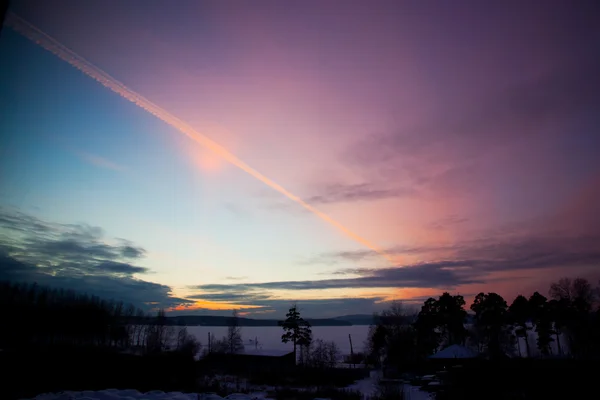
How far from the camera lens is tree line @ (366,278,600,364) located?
44562 mm

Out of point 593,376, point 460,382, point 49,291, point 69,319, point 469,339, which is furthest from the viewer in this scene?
point 469,339

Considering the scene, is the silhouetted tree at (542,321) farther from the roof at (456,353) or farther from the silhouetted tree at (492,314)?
the roof at (456,353)

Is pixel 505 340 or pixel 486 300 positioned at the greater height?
pixel 486 300

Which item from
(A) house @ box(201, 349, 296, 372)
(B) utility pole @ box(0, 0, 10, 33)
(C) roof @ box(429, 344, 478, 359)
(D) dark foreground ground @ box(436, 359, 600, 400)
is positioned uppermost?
(B) utility pole @ box(0, 0, 10, 33)

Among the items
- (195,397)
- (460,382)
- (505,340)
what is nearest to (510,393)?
(460,382)

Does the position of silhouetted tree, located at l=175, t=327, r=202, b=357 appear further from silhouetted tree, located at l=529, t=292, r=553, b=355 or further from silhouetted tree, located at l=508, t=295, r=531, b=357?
silhouetted tree, located at l=529, t=292, r=553, b=355

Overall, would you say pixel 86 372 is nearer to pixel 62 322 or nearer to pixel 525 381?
pixel 525 381

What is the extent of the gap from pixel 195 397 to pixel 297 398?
317 inches

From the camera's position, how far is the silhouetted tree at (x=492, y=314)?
5009 cm

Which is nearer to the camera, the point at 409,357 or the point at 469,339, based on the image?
the point at 409,357

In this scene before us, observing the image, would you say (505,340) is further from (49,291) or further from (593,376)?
(49,291)

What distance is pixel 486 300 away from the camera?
51281 mm

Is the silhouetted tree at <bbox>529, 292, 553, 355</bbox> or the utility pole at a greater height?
the utility pole

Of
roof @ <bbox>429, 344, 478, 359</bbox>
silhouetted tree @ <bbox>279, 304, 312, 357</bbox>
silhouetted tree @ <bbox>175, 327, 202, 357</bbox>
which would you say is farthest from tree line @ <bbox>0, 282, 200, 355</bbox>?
roof @ <bbox>429, 344, 478, 359</bbox>
